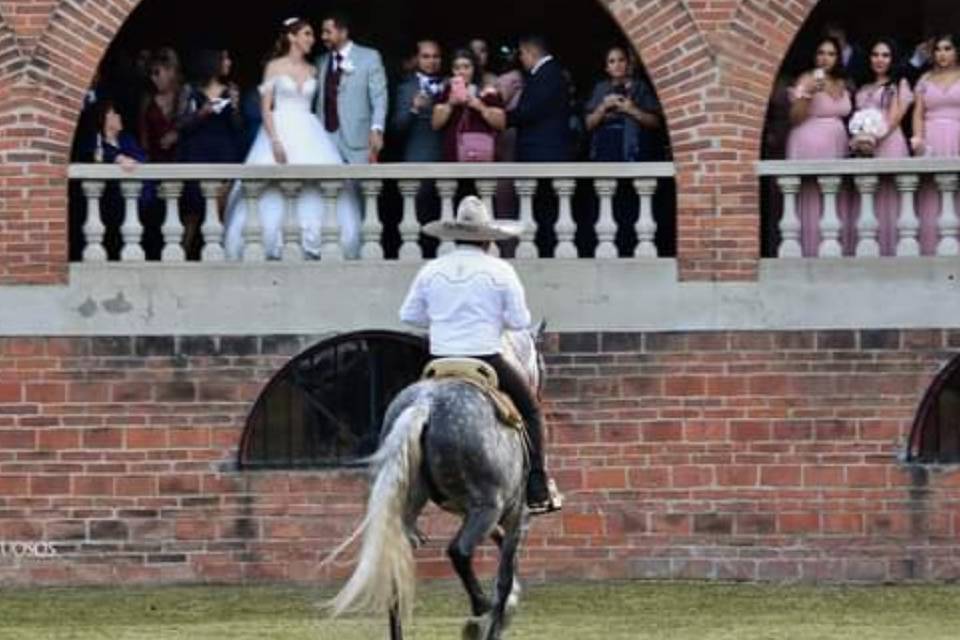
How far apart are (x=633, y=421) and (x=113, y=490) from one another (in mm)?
3749

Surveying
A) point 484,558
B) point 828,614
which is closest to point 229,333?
point 484,558

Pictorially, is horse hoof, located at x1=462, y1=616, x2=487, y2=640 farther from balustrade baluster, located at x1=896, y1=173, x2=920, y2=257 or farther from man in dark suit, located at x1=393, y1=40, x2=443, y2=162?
man in dark suit, located at x1=393, y1=40, x2=443, y2=162

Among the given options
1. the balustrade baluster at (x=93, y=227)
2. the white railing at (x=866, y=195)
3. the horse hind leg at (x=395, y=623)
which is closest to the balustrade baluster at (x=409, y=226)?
the balustrade baluster at (x=93, y=227)

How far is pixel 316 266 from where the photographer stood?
89.0 ft

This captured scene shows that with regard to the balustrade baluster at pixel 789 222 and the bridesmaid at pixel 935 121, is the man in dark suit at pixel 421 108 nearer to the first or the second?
the balustrade baluster at pixel 789 222

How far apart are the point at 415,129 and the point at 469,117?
50cm

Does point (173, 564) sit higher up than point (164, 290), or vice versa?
point (164, 290)

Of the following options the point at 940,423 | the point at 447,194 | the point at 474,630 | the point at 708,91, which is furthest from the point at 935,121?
the point at 474,630

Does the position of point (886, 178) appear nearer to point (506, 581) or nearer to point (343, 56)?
point (343, 56)

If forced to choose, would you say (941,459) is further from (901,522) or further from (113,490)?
(113,490)

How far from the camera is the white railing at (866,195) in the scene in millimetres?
27156

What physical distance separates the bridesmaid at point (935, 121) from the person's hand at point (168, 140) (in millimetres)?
5385

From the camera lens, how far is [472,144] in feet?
90.5

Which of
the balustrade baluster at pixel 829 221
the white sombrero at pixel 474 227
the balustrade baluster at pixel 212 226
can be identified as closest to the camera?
the white sombrero at pixel 474 227
